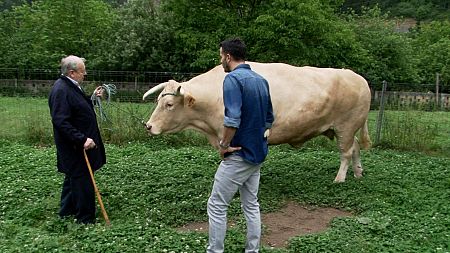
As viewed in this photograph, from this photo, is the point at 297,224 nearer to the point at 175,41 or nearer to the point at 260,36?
the point at 260,36

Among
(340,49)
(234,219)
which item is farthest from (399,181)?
(340,49)

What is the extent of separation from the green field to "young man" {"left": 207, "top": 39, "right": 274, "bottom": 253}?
733 mm

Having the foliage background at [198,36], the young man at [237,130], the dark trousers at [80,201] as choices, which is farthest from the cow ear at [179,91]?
the foliage background at [198,36]

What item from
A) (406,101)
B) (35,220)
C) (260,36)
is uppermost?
(260,36)

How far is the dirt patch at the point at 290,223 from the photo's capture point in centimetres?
595

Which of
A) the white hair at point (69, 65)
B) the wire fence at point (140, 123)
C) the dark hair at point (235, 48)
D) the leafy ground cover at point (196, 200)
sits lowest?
the leafy ground cover at point (196, 200)

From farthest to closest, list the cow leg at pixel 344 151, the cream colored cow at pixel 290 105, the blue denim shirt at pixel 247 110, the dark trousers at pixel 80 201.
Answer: the cow leg at pixel 344 151
the cream colored cow at pixel 290 105
the dark trousers at pixel 80 201
the blue denim shirt at pixel 247 110

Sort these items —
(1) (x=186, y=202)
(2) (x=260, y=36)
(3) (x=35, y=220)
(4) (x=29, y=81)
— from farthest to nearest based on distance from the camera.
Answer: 1. (2) (x=260, y=36)
2. (4) (x=29, y=81)
3. (1) (x=186, y=202)
4. (3) (x=35, y=220)

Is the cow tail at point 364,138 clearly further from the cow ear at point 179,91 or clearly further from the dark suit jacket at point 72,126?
the dark suit jacket at point 72,126

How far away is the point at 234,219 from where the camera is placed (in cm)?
638

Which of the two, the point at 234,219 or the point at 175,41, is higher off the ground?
the point at 175,41

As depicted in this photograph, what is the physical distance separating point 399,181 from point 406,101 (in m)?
5.68

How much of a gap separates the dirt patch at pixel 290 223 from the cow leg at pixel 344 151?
113cm

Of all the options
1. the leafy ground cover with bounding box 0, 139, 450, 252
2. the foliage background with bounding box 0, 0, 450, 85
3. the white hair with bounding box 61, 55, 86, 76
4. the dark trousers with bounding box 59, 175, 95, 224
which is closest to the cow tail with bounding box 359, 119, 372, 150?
the leafy ground cover with bounding box 0, 139, 450, 252
